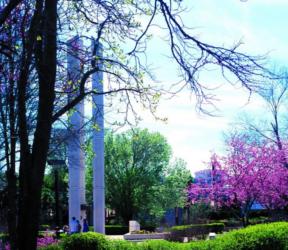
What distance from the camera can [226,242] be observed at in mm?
11484

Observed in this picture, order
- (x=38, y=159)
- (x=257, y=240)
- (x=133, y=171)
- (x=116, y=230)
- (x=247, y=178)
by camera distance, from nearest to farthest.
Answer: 1. (x=38, y=159)
2. (x=257, y=240)
3. (x=247, y=178)
4. (x=116, y=230)
5. (x=133, y=171)

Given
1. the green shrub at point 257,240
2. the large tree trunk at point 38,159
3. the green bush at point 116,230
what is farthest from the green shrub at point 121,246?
the green bush at point 116,230

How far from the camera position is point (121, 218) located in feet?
172

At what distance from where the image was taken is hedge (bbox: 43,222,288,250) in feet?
36.8

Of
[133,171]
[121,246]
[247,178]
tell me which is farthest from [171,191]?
[121,246]

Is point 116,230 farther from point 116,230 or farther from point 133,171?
point 133,171

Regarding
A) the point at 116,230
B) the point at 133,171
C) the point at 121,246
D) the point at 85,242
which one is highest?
the point at 133,171

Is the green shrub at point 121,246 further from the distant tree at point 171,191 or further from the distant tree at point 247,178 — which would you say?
the distant tree at point 171,191

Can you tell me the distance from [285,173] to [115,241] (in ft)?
70.7

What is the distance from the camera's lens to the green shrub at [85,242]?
39.2 feet

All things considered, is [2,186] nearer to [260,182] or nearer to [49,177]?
[260,182]

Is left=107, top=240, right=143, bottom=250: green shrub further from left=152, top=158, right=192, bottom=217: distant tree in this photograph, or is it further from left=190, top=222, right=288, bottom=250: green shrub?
left=152, top=158, right=192, bottom=217: distant tree

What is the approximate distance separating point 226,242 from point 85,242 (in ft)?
9.78

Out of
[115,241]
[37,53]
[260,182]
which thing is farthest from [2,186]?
[260,182]
